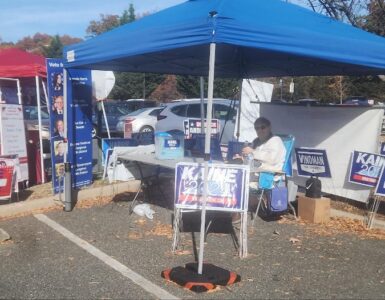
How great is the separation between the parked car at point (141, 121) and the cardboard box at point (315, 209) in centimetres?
1337

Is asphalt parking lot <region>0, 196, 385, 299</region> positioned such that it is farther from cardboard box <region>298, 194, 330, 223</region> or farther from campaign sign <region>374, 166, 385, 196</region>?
campaign sign <region>374, 166, 385, 196</region>

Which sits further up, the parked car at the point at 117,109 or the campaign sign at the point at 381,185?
the campaign sign at the point at 381,185

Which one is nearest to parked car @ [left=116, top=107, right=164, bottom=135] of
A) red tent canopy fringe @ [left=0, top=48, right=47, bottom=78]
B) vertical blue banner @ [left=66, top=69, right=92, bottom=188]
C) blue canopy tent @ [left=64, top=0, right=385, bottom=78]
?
red tent canopy fringe @ [left=0, top=48, right=47, bottom=78]

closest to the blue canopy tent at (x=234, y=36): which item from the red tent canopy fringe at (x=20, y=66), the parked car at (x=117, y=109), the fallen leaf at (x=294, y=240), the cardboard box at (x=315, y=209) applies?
the fallen leaf at (x=294, y=240)

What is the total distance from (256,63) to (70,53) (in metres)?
3.38

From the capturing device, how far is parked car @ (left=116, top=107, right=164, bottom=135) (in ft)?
65.4

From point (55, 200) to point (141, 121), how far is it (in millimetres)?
12607

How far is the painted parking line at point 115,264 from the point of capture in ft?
14.0

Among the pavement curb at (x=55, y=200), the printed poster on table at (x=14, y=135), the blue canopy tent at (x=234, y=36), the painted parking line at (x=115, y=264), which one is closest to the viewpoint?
the painted parking line at (x=115, y=264)

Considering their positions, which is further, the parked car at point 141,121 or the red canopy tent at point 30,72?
the parked car at point 141,121

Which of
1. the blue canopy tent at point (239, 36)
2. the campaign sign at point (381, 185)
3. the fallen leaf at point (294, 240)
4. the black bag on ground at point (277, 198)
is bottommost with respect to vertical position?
the fallen leaf at point (294, 240)

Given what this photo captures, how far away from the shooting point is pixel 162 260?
16.7 feet

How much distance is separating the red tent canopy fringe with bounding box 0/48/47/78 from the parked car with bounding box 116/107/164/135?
9.96 meters

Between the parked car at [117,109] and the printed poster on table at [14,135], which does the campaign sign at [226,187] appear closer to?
the printed poster on table at [14,135]
